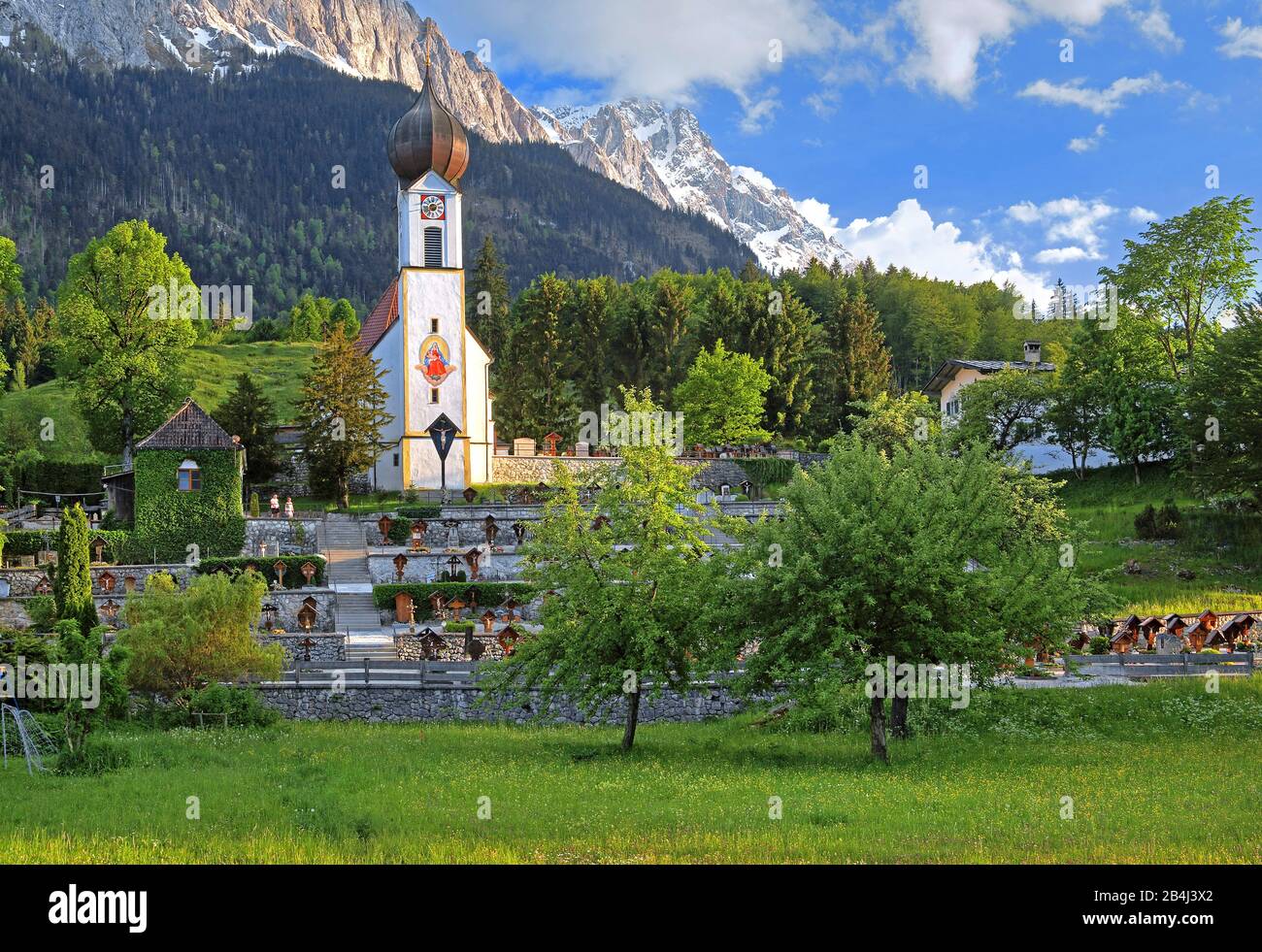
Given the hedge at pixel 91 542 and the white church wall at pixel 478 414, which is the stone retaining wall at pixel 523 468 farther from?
the hedge at pixel 91 542

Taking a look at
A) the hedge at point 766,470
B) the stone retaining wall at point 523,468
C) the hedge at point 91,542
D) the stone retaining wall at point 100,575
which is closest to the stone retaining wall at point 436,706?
the stone retaining wall at point 100,575

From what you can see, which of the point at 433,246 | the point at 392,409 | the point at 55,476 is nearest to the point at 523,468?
the point at 392,409

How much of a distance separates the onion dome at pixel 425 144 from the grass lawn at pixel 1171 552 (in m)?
32.8

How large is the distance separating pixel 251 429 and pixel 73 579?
20.3m

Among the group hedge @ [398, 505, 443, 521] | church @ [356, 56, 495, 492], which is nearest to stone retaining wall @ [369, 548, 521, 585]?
hedge @ [398, 505, 443, 521]

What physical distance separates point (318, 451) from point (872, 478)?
3104 cm

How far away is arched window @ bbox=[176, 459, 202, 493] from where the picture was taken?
4038 centimetres

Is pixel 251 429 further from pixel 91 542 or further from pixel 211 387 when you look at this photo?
pixel 211 387

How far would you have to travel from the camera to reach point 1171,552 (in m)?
40.3

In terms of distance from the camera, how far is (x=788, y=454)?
60.7m

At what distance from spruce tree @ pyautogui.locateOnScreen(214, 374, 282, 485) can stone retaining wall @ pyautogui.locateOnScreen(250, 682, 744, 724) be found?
22.2 metres

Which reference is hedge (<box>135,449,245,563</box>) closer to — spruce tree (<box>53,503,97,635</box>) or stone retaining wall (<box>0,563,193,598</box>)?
stone retaining wall (<box>0,563,193,598</box>)
